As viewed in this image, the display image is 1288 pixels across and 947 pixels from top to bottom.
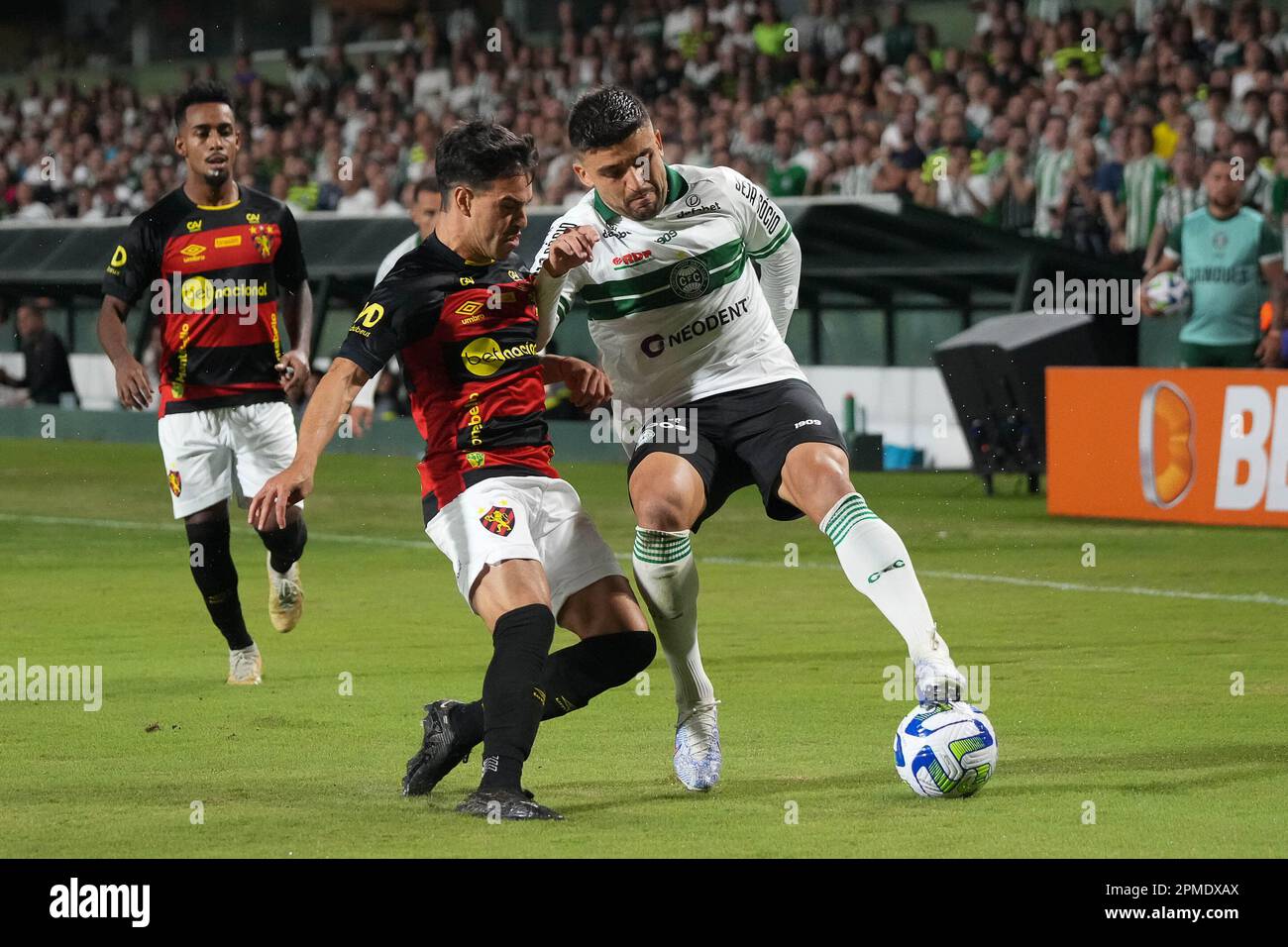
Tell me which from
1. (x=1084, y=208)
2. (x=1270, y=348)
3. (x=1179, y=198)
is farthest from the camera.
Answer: (x=1084, y=208)

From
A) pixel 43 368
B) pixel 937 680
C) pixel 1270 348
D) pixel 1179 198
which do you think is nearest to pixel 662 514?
pixel 937 680

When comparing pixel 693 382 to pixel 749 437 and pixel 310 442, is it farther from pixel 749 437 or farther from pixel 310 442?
pixel 310 442

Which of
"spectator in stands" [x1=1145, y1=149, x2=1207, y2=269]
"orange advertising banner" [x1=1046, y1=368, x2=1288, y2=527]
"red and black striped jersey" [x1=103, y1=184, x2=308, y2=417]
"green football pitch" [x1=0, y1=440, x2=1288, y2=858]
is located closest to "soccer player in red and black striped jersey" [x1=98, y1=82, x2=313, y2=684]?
"red and black striped jersey" [x1=103, y1=184, x2=308, y2=417]

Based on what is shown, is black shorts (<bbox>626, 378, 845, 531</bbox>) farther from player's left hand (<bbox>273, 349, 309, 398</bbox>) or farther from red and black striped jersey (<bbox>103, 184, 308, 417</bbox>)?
red and black striped jersey (<bbox>103, 184, 308, 417</bbox>)

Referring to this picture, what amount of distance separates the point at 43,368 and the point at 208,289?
16999mm

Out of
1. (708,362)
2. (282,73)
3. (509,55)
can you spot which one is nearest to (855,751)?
(708,362)

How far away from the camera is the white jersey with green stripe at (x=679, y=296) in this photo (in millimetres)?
6066

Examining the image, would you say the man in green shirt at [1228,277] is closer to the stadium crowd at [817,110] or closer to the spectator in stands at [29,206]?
the stadium crowd at [817,110]

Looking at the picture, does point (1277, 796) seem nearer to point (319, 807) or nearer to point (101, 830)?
point (319, 807)

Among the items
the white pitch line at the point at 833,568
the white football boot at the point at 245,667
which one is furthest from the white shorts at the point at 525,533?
the white pitch line at the point at 833,568

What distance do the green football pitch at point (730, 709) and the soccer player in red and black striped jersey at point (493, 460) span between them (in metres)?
0.32

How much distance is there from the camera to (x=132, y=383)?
7922 millimetres

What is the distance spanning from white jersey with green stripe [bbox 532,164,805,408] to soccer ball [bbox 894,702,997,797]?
127 centimetres

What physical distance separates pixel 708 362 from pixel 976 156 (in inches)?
511
